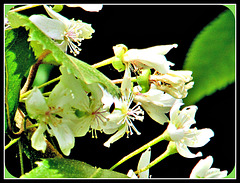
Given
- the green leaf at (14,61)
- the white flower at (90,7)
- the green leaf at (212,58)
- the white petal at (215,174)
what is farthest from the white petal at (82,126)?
the green leaf at (212,58)

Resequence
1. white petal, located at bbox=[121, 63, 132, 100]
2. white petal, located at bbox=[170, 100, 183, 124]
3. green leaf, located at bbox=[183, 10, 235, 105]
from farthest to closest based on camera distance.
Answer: green leaf, located at bbox=[183, 10, 235, 105] → white petal, located at bbox=[170, 100, 183, 124] → white petal, located at bbox=[121, 63, 132, 100]

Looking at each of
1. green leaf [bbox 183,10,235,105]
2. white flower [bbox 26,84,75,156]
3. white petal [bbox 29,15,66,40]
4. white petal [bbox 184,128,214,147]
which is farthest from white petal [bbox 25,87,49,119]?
green leaf [bbox 183,10,235,105]

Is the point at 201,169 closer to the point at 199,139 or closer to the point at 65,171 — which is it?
the point at 199,139

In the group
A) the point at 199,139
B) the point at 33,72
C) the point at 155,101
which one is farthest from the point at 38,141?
the point at 199,139

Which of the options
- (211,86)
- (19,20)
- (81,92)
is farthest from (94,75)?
(211,86)

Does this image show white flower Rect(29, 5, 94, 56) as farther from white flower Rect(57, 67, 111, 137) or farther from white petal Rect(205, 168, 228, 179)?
white petal Rect(205, 168, 228, 179)

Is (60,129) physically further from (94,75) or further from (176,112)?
(176,112)
